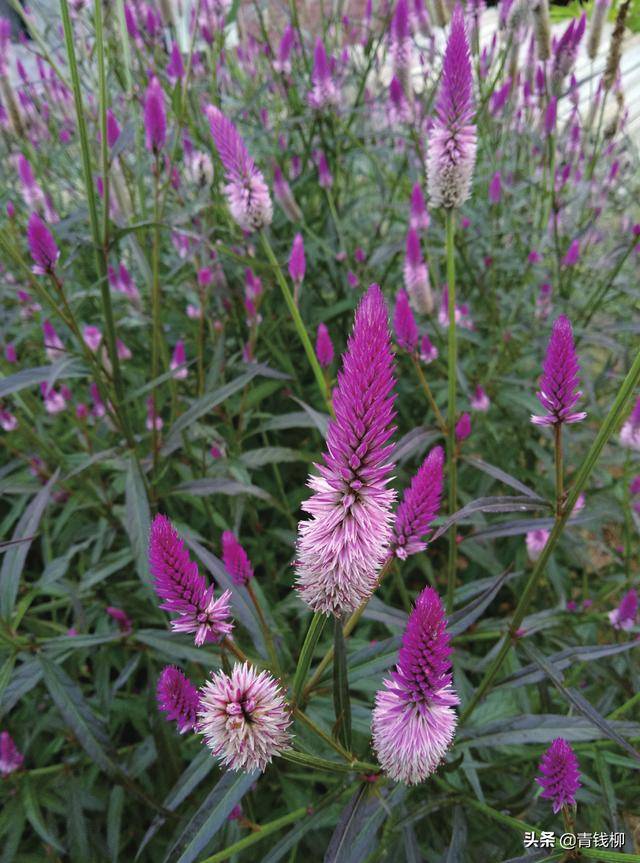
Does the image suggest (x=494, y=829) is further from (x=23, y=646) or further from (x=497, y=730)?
(x=23, y=646)

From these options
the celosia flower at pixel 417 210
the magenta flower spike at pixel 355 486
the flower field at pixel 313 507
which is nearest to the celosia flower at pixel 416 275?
the flower field at pixel 313 507

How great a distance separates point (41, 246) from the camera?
1.40 m

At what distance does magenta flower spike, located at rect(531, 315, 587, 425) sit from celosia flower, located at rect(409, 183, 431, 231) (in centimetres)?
116

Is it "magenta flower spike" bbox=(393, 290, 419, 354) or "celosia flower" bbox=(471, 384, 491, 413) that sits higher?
"magenta flower spike" bbox=(393, 290, 419, 354)

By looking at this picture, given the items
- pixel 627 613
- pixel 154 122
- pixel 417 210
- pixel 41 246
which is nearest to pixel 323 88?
pixel 417 210

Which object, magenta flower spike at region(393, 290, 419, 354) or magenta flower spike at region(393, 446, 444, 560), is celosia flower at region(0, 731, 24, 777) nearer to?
magenta flower spike at region(393, 446, 444, 560)

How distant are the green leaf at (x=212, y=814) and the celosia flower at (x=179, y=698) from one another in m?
0.10

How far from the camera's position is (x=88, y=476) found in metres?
2.10

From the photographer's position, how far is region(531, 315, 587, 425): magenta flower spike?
85cm

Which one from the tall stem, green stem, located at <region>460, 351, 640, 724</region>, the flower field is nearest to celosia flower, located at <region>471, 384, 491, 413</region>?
the flower field

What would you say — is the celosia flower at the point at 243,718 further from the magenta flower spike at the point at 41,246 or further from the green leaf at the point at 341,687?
the magenta flower spike at the point at 41,246

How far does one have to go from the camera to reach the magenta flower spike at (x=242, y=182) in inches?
59.4

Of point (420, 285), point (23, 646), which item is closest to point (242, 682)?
point (23, 646)

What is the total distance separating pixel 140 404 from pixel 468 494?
1400mm
